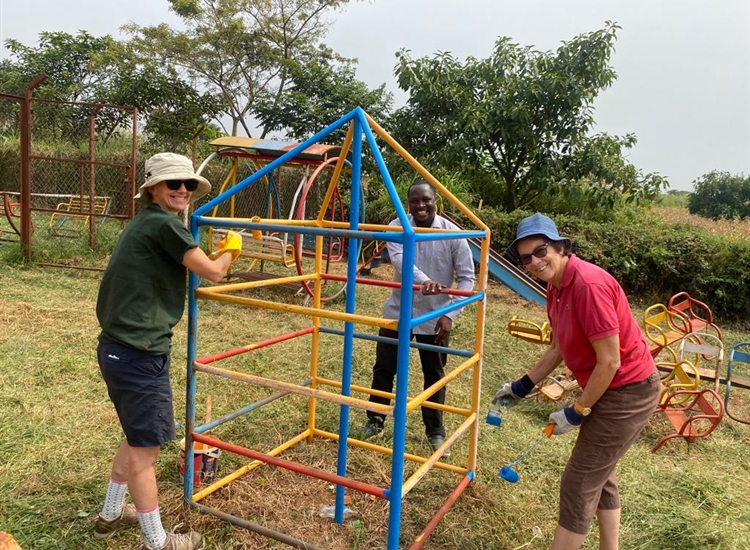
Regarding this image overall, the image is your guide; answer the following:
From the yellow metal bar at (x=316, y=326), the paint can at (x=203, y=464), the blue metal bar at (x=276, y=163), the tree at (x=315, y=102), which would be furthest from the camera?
the tree at (x=315, y=102)

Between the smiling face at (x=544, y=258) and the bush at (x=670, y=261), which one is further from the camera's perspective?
the bush at (x=670, y=261)

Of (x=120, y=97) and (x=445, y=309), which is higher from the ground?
(x=120, y=97)

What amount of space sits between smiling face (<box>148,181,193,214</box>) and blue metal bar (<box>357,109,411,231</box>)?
28.8 inches

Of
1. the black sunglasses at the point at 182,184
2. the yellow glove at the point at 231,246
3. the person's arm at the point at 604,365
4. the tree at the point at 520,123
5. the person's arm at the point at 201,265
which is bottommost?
the person's arm at the point at 604,365

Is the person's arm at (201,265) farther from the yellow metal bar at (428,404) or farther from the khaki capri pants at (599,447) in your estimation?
the khaki capri pants at (599,447)

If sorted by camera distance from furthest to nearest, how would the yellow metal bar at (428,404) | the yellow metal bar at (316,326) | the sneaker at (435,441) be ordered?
the sneaker at (435,441) < the yellow metal bar at (316,326) < the yellow metal bar at (428,404)

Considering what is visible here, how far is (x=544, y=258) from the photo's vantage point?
204 cm

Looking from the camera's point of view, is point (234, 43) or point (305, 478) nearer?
point (305, 478)

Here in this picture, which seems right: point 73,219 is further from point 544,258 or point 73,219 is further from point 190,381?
point 544,258

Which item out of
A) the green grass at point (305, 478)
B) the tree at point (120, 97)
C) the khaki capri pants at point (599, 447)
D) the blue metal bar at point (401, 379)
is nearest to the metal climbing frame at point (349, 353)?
the blue metal bar at point (401, 379)

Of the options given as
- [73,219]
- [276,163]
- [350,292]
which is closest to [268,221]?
[276,163]

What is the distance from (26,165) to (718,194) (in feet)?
111

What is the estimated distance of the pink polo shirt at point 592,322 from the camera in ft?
6.32

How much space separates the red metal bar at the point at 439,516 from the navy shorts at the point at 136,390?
1.07 meters
